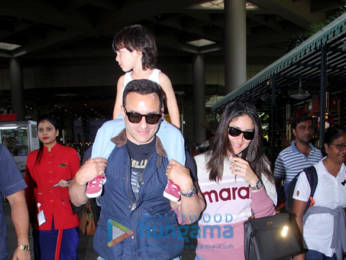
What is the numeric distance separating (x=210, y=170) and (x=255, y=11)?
1705cm

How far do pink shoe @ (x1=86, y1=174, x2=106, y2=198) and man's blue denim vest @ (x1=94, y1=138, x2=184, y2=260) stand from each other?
72 millimetres

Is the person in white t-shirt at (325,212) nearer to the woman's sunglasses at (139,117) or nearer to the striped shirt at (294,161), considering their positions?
the striped shirt at (294,161)

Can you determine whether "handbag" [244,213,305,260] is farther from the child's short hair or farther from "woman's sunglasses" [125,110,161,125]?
the child's short hair

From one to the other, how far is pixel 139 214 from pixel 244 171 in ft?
2.52

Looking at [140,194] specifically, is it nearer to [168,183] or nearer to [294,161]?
[168,183]

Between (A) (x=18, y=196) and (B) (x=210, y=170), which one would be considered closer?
(B) (x=210, y=170)

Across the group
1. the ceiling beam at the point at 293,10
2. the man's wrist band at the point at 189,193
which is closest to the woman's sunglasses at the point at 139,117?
the man's wrist band at the point at 189,193

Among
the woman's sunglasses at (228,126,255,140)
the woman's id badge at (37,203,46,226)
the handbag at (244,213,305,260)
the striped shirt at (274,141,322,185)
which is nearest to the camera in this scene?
the handbag at (244,213,305,260)

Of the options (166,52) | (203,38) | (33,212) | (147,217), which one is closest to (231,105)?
(147,217)

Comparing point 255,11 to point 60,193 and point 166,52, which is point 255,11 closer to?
point 166,52

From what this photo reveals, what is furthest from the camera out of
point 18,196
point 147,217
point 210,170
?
point 18,196

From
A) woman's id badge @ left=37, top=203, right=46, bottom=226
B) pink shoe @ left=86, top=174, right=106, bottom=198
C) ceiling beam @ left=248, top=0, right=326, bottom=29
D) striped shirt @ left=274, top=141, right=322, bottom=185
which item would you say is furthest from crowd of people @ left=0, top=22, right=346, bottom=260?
ceiling beam @ left=248, top=0, right=326, bottom=29

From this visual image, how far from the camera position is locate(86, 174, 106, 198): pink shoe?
1.68 m

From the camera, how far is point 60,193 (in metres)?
3.47
